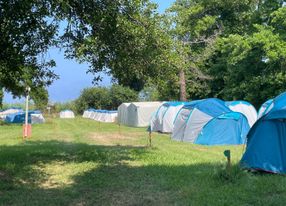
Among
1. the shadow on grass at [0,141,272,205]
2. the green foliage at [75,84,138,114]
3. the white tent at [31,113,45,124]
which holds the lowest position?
the shadow on grass at [0,141,272,205]

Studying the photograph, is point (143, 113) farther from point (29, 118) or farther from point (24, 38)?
point (24, 38)

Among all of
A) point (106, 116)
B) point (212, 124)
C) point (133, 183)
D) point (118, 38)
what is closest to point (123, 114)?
point (106, 116)

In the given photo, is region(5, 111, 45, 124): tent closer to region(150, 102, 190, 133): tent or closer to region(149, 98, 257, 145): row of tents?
region(150, 102, 190, 133): tent

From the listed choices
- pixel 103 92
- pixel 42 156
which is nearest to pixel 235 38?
pixel 42 156

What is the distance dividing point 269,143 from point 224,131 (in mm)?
9120

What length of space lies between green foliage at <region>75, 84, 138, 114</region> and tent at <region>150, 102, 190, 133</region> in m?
35.6

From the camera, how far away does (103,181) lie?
30.6ft

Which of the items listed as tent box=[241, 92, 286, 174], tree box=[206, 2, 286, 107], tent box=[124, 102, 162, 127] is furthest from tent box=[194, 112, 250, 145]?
tent box=[124, 102, 162, 127]

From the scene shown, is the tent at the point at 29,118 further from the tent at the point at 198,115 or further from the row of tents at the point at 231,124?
the tent at the point at 198,115

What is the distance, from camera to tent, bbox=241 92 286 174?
32.7 feet

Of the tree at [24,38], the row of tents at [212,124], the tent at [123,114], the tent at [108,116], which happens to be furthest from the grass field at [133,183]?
the tent at [108,116]

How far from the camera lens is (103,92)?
238 ft

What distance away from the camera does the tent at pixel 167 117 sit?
27.4 metres

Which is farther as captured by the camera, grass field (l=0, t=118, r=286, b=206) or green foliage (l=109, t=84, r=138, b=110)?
green foliage (l=109, t=84, r=138, b=110)
